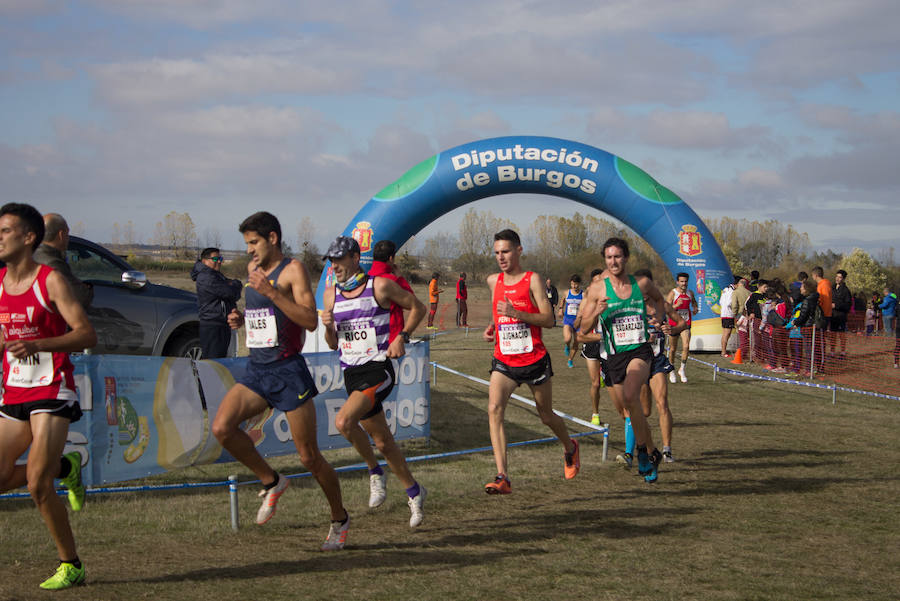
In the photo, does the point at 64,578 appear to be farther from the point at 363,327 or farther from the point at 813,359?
the point at 813,359

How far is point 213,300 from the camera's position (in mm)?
9688

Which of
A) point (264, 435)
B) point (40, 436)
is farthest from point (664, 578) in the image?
point (264, 435)

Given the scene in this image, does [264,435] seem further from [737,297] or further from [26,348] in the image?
[737,297]

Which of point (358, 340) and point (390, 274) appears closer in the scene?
point (358, 340)

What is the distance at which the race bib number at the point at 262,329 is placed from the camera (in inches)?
207

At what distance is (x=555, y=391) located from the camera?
14.6 meters

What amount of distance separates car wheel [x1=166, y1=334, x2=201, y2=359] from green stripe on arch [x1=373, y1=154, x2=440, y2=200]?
9449 millimetres

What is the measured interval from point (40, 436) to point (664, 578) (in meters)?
3.66

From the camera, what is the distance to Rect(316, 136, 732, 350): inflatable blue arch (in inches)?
771

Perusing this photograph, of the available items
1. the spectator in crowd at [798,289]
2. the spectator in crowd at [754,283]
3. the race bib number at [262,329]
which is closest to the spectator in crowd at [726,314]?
the spectator in crowd at [754,283]

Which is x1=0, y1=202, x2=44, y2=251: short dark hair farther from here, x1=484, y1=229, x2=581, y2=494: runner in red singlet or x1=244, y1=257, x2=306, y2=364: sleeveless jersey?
x1=484, y1=229, x2=581, y2=494: runner in red singlet

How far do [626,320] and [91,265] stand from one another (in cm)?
673

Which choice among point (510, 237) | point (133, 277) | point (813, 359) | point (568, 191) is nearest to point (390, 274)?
point (510, 237)

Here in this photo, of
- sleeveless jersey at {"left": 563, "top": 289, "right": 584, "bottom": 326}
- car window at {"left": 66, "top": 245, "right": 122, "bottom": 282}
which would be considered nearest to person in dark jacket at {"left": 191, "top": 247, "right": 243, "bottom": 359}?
car window at {"left": 66, "top": 245, "right": 122, "bottom": 282}
